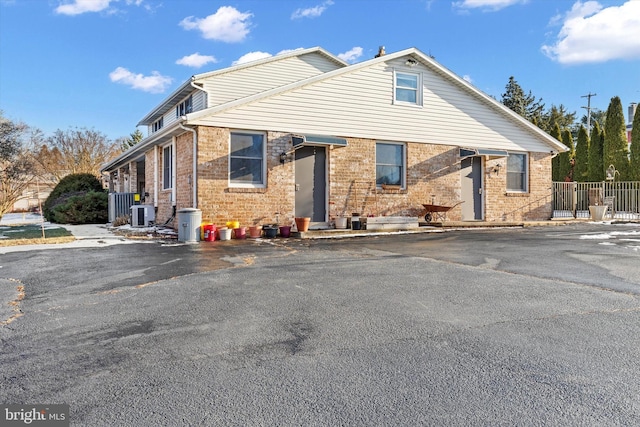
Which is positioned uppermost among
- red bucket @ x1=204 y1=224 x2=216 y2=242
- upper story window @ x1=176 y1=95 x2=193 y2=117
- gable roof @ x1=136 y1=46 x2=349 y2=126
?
gable roof @ x1=136 y1=46 x2=349 y2=126

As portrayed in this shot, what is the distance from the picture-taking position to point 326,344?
349cm

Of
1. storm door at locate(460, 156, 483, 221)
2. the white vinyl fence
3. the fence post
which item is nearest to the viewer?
storm door at locate(460, 156, 483, 221)

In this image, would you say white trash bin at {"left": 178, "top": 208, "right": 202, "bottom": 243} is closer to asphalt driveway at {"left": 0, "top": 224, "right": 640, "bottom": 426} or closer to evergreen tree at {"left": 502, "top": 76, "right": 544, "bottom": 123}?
asphalt driveway at {"left": 0, "top": 224, "right": 640, "bottom": 426}

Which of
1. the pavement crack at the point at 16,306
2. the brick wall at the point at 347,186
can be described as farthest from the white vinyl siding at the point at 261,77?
the pavement crack at the point at 16,306

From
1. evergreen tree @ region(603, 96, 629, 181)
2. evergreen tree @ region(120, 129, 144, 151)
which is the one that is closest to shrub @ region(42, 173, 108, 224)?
evergreen tree @ region(120, 129, 144, 151)

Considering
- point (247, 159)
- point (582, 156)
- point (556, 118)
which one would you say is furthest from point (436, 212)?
point (556, 118)

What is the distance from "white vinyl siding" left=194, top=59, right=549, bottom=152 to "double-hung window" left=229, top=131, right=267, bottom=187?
0.37 m

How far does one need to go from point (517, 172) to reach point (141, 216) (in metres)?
15.0

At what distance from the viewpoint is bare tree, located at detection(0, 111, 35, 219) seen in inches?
706

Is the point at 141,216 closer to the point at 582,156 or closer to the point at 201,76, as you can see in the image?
the point at 201,76

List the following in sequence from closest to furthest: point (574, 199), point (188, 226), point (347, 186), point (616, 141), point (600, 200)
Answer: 1. point (188, 226)
2. point (347, 186)
3. point (600, 200)
4. point (574, 199)
5. point (616, 141)

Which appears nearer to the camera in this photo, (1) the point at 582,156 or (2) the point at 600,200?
(2) the point at 600,200

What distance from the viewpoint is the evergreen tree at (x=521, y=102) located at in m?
46.5

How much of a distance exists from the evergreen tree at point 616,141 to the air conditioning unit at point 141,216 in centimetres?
2532
